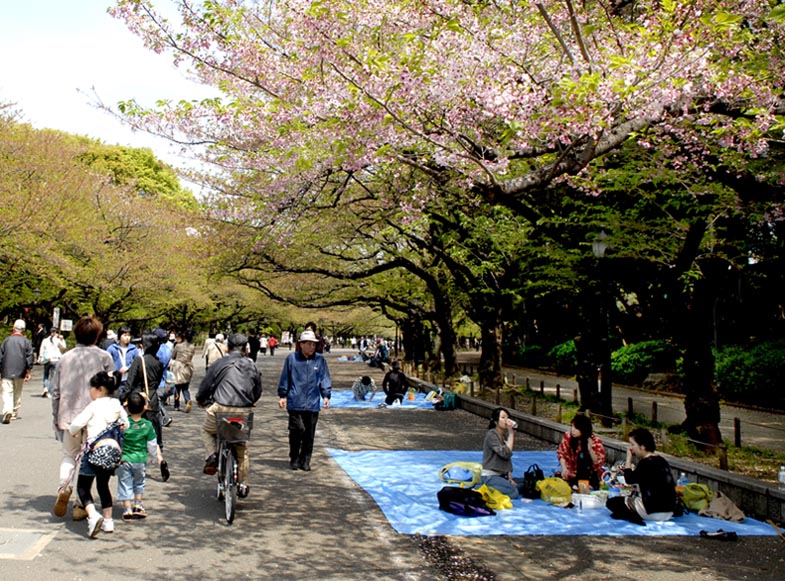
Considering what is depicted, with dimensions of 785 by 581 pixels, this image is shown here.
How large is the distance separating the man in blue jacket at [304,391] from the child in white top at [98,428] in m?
3.43

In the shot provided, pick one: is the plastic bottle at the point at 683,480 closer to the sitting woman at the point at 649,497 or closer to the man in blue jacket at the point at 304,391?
the sitting woman at the point at 649,497

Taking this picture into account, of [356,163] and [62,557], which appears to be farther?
[356,163]

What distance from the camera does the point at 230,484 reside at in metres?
7.32

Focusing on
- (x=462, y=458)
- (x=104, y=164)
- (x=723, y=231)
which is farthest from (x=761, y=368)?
(x=104, y=164)

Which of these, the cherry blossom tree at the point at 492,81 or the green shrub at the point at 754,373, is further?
the green shrub at the point at 754,373

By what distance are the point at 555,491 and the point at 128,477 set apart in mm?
4745

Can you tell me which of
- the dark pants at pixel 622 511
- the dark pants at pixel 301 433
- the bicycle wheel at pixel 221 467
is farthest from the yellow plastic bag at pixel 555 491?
the bicycle wheel at pixel 221 467

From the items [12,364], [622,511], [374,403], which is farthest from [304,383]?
[374,403]

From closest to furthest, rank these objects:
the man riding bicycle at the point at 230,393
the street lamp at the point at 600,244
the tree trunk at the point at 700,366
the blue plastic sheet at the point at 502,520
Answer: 1. the blue plastic sheet at the point at 502,520
2. the man riding bicycle at the point at 230,393
3. the tree trunk at the point at 700,366
4. the street lamp at the point at 600,244

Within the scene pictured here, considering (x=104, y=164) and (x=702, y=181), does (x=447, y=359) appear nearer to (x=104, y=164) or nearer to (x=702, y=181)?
(x=702, y=181)

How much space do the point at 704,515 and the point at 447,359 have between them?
823 inches

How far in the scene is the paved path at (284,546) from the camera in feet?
19.0

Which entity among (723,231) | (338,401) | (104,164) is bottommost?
(338,401)

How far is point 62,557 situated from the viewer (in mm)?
5785
